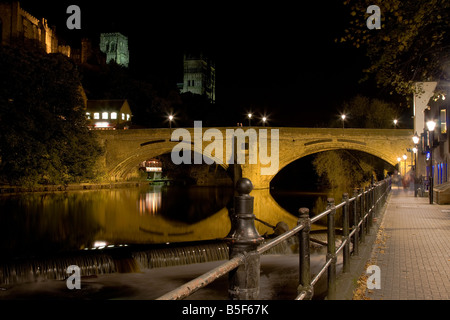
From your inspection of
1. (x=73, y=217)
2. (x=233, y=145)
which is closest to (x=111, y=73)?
(x=233, y=145)

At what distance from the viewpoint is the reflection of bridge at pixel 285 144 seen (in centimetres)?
3903

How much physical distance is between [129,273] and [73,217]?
11.9 metres

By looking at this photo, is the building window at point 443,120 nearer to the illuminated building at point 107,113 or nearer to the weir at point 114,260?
the weir at point 114,260

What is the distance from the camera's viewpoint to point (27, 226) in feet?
65.1

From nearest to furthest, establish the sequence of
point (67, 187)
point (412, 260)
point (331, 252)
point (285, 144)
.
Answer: point (331, 252) → point (412, 260) → point (67, 187) → point (285, 144)

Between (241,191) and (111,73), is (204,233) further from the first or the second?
(111,73)

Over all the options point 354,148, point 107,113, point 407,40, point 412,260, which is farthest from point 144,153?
point 412,260

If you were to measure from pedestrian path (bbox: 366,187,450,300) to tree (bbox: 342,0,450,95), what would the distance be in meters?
3.36

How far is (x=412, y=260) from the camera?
6.65 meters

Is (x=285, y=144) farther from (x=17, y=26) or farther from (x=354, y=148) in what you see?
(x=17, y=26)

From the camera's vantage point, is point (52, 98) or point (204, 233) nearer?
point (204, 233)

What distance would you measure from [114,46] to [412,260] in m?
109

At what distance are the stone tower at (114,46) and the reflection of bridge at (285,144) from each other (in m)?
66.1

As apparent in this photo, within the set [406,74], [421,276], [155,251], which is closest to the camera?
[421,276]
